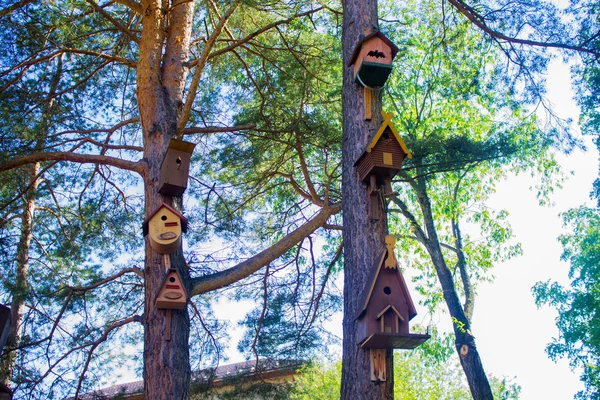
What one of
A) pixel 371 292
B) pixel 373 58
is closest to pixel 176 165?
pixel 373 58

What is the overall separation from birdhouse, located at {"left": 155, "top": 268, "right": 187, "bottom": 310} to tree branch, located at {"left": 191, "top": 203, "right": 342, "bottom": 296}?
0.46 metres

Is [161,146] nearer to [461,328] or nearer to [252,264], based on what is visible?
[252,264]

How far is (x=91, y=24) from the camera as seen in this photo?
7238 mm

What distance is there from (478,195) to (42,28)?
375 inches

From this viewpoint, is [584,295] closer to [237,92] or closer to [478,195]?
[478,195]

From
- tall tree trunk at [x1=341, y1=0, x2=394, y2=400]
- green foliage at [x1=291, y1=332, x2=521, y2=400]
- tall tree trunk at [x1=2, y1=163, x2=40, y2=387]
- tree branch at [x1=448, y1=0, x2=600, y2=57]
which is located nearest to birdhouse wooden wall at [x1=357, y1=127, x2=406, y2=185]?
tall tree trunk at [x1=341, y1=0, x2=394, y2=400]

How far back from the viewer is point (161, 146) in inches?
217

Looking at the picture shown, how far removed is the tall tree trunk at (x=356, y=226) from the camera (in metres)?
3.57

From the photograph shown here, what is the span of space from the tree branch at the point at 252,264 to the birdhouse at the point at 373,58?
161 centimetres

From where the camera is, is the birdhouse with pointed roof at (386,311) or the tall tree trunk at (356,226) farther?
the tall tree trunk at (356,226)

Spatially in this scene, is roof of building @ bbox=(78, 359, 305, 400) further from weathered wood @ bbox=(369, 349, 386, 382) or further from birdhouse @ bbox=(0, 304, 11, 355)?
birdhouse @ bbox=(0, 304, 11, 355)

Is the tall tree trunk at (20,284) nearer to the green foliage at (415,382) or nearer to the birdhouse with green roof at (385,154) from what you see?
the birdhouse with green roof at (385,154)

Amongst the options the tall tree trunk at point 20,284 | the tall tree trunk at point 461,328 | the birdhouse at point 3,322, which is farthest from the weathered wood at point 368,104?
the tall tree trunk at point 461,328

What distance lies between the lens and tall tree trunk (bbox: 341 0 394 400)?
357 cm
